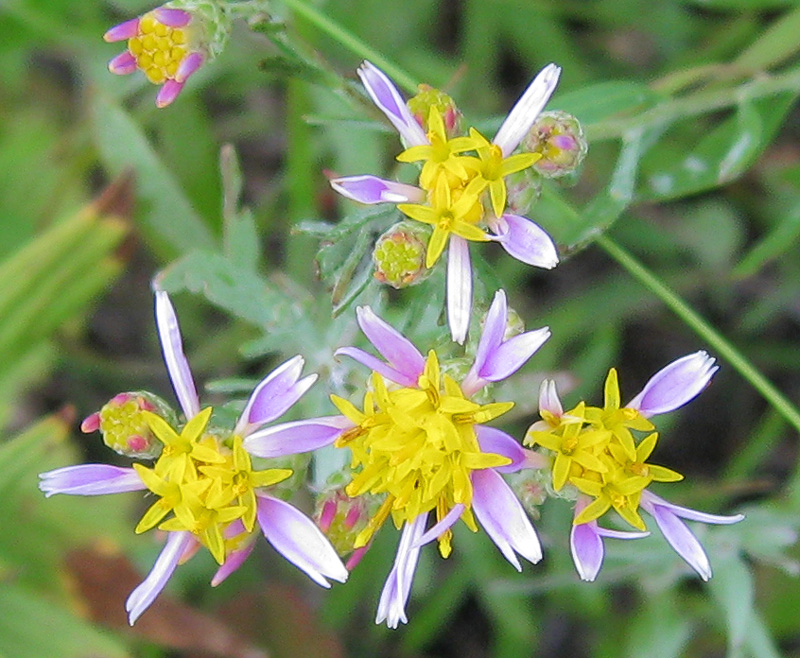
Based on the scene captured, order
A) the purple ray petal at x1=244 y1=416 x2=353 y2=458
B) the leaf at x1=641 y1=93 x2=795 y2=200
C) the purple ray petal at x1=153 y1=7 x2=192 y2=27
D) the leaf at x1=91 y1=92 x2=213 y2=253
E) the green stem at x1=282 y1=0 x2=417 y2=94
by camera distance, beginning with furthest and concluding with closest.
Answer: the leaf at x1=91 y1=92 x2=213 y2=253, the leaf at x1=641 y1=93 x2=795 y2=200, the green stem at x1=282 y1=0 x2=417 y2=94, the purple ray petal at x1=153 y1=7 x2=192 y2=27, the purple ray petal at x1=244 y1=416 x2=353 y2=458

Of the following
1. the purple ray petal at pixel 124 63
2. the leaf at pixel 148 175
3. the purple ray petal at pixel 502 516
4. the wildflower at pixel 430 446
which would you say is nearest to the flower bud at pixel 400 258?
the wildflower at pixel 430 446

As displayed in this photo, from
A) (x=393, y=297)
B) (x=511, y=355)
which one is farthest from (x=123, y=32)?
(x=393, y=297)

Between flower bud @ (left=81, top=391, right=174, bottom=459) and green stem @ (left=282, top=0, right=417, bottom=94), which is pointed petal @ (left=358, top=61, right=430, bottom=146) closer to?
green stem @ (left=282, top=0, right=417, bottom=94)

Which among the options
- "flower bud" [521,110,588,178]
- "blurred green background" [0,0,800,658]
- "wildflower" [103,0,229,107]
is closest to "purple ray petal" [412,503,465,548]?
"flower bud" [521,110,588,178]

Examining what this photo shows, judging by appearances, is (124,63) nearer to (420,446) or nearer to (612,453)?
(420,446)

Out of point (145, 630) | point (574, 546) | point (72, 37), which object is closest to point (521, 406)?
point (574, 546)

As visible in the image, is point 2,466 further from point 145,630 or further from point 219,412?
point 219,412
